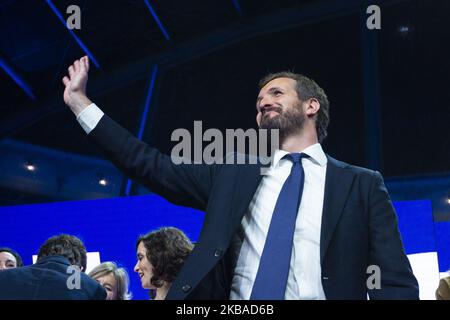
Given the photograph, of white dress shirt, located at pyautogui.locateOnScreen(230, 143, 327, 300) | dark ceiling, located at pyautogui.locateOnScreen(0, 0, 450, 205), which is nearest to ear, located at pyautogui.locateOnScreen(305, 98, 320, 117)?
white dress shirt, located at pyautogui.locateOnScreen(230, 143, 327, 300)

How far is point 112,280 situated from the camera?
3.16 meters

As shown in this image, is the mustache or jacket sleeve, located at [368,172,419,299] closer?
jacket sleeve, located at [368,172,419,299]

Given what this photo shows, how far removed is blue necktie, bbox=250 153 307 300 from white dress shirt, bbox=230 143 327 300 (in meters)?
0.03

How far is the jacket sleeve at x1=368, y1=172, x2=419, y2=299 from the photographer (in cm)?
141

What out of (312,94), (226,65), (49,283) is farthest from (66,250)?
(226,65)

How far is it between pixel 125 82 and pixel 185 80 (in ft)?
2.44

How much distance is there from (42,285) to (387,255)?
47.5 inches

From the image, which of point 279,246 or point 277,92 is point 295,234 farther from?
point 277,92

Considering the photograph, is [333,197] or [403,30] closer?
[333,197]

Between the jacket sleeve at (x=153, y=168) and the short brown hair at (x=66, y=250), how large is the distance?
2.88 ft

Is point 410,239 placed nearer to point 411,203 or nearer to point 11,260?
point 411,203

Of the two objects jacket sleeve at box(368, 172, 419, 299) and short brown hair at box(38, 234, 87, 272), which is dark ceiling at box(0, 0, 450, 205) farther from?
jacket sleeve at box(368, 172, 419, 299)

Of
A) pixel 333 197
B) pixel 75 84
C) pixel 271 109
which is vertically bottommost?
pixel 333 197

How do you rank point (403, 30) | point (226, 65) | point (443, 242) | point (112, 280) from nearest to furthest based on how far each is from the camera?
1. point (112, 280)
2. point (443, 242)
3. point (403, 30)
4. point (226, 65)
